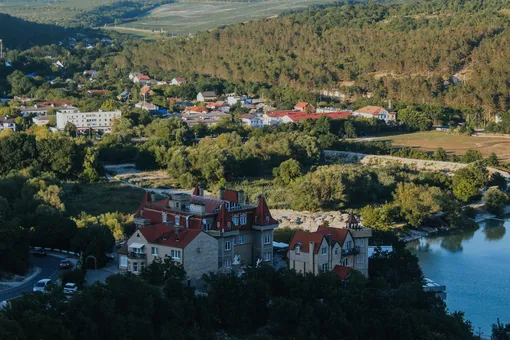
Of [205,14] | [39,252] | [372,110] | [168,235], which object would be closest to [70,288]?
[168,235]

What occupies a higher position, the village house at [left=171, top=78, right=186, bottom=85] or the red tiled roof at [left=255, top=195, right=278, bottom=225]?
the red tiled roof at [left=255, top=195, right=278, bottom=225]

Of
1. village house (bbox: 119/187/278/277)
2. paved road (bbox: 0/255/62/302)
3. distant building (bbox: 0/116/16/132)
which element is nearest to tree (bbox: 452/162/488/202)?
village house (bbox: 119/187/278/277)

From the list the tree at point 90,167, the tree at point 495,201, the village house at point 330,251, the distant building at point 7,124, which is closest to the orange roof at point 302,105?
the distant building at point 7,124

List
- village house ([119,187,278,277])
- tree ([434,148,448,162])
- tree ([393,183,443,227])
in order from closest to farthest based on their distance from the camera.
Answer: village house ([119,187,278,277]), tree ([393,183,443,227]), tree ([434,148,448,162])

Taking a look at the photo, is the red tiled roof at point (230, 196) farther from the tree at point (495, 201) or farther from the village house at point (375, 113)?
the village house at point (375, 113)

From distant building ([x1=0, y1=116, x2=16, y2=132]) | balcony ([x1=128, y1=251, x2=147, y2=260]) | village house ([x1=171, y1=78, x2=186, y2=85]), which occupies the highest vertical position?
balcony ([x1=128, y1=251, x2=147, y2=260])

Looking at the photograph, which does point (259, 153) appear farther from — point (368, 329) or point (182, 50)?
point (182, 50)

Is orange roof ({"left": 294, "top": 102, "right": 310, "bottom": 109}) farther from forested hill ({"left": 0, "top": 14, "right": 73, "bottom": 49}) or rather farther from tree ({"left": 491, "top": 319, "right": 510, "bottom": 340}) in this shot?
tree ({"left": 491, "top": 319, "right": 510, "bottom": 340})

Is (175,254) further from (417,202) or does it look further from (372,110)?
(372,110)

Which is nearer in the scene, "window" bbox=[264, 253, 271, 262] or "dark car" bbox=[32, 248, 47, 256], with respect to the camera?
"window" bbox=[264, 253, 271, 262]
